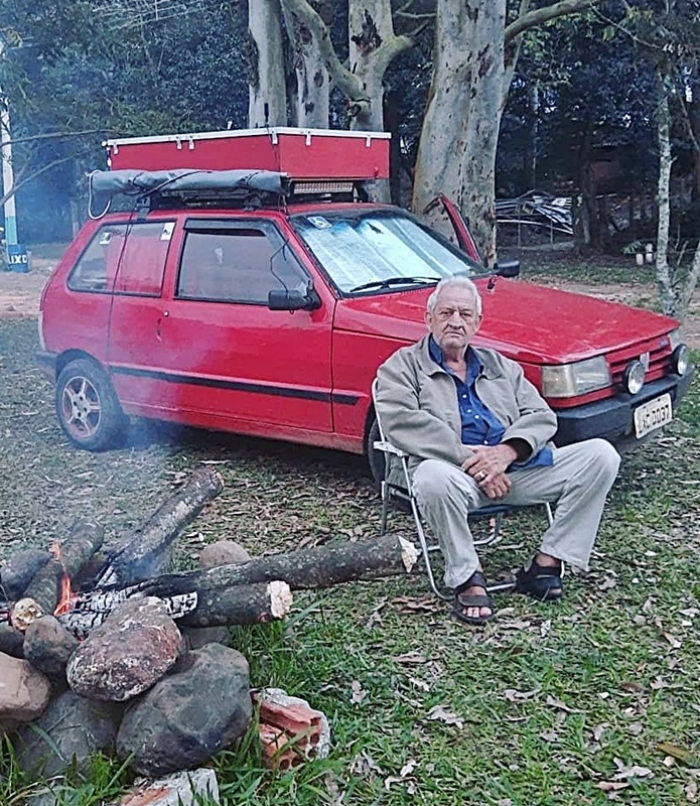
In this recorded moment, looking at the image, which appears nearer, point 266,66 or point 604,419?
point 604,419

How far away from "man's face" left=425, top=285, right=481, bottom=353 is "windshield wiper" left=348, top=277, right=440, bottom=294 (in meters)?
1.49

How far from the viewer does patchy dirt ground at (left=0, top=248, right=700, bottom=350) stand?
14109 millimetres

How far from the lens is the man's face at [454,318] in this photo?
4793 mm

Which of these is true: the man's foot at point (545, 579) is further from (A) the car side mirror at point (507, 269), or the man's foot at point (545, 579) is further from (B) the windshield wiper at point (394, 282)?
(A) the car side mirror at point (507, 269)

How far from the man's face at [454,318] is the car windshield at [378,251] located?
1.49m

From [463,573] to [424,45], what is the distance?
1723cm

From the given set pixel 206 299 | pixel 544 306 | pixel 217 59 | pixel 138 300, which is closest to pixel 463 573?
pixel 544 306

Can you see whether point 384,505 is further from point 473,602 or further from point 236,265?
point 236,265

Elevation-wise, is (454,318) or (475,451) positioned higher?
(454,318)

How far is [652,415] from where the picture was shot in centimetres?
584

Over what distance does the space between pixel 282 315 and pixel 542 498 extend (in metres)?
2.30

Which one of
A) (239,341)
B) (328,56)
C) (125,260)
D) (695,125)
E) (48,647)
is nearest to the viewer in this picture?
(48,647)

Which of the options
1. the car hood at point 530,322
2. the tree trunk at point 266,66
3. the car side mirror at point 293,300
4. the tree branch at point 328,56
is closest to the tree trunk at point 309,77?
the tree trunk at point 266,66

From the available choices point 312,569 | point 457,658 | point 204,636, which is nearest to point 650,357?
point 457,658
